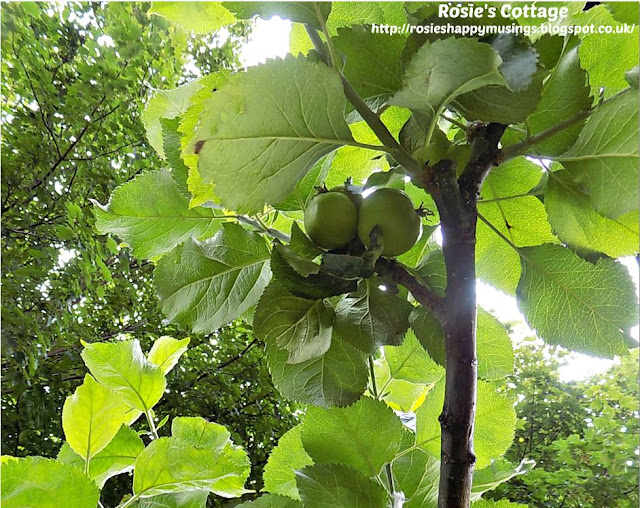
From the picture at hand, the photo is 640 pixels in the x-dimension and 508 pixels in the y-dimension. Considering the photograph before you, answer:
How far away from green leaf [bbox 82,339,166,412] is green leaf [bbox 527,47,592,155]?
0.22 meters

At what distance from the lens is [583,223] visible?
0.20 m

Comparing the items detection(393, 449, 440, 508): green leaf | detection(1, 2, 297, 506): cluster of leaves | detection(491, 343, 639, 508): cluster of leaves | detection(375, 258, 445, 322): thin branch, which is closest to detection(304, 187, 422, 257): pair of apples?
detection(375, 258, 445, 322): thin branch

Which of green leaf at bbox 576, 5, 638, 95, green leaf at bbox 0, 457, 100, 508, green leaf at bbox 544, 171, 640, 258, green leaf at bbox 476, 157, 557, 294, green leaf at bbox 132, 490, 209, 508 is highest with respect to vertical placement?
green leaf at bbox 576, 5, 638, 95

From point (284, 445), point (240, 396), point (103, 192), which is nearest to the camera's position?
point (284, 445)

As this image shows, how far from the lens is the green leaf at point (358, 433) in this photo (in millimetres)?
227

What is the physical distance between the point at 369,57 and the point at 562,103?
0.22 ft

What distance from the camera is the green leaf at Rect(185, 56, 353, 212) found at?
0.16 metres

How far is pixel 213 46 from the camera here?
191 centimetres

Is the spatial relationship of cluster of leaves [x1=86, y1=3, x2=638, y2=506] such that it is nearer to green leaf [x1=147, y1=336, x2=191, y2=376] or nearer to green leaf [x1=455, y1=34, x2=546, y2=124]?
green leaf [x1=455, y1=34, x2=546, y2=124]

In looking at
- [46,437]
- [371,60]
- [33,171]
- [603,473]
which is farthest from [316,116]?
[603,473]

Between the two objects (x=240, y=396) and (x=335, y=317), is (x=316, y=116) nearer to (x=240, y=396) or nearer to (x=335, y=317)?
(x=335, y=317)

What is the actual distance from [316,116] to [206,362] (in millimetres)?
1554

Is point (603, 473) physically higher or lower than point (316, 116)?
higher

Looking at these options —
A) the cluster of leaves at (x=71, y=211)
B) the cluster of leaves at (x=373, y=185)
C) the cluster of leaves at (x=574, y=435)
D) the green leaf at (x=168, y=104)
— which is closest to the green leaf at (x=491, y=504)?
the cluster of leaves at (x=373, y=185)
